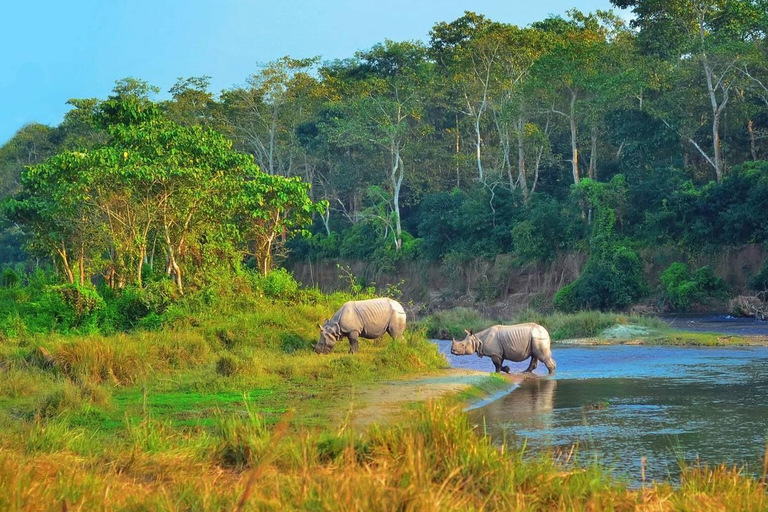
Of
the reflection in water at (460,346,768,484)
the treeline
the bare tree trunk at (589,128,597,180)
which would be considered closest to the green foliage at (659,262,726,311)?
the bare tree trunk at (589,128,597,180)

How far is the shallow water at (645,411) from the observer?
10.1 metres

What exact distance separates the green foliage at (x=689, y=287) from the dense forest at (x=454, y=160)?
0.31 ft

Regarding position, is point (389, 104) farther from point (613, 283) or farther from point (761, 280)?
point (761, 280)

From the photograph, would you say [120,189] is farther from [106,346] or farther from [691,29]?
[691,29]

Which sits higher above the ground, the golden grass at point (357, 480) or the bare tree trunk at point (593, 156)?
the bare tree trunk at point (593, 156)

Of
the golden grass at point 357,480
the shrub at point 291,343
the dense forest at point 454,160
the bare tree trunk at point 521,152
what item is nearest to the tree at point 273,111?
the dense forest at point 454,160

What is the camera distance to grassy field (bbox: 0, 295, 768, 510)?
6.17 meters

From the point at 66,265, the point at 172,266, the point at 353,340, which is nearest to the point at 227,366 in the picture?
the point at 353,340

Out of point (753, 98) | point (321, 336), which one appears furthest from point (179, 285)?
point (753, 98)

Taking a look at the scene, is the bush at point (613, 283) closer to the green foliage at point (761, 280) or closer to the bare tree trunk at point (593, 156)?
the green foliage at point (761, 280)

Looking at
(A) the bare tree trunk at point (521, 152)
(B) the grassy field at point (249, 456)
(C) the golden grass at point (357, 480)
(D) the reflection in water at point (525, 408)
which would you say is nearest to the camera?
(C) the golden grass at point (357, 480)

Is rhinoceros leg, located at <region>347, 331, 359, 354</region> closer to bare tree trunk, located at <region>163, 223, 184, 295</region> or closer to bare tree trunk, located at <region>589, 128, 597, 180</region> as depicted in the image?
bare tree trunk, located at <region>163, 223, 184, 295</region>

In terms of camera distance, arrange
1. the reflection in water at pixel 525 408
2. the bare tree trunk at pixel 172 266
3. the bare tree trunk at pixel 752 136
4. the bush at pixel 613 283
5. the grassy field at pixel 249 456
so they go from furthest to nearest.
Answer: the bare tree trunk at pixel 752 136, the bush at pixel 613 283, the bare tree trunk at pixel 172 266, the reflection in water at pixel 525 408, the grassy field at pixel 249 456

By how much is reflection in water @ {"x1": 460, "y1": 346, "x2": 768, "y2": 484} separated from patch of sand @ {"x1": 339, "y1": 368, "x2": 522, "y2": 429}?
77 cm
